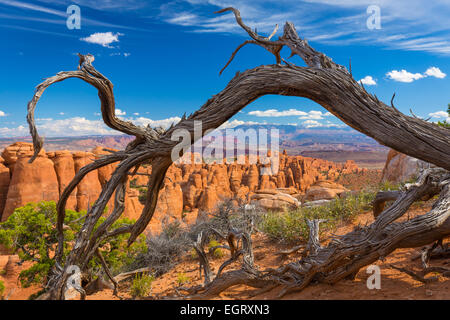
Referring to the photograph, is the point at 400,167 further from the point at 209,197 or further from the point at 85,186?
the point at 85,186

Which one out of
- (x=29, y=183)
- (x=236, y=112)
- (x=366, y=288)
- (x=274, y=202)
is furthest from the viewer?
(x=29, y=183)

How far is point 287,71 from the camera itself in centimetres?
302

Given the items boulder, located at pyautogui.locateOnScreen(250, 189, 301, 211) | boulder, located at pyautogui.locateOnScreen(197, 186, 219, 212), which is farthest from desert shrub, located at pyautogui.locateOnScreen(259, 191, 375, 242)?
boulder, located at pyautogui.locateOnScreen(197, 186, 219, 212)

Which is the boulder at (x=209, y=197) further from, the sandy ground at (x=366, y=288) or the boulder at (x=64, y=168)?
the sandy ground at (x=366, y=288)

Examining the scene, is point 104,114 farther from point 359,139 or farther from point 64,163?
point 359,139

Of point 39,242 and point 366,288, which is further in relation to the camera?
point 39,242

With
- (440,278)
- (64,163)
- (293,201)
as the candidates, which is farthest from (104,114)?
(64,163)

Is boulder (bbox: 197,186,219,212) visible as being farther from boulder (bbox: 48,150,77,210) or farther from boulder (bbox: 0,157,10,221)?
boulder (bbox: 0,157,10,221)

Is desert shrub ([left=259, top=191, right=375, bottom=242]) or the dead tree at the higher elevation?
the dead tree

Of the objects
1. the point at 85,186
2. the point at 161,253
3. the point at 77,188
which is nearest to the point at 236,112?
the point at 161,253

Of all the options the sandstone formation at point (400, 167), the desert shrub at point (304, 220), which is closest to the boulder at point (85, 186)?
the desert shrub at point (304, 220)

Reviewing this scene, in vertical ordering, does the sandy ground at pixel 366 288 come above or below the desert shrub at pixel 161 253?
above

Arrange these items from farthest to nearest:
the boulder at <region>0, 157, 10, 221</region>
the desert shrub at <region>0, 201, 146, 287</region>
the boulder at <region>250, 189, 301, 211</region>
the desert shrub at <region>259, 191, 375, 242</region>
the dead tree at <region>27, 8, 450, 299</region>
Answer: the boulder at <region>0, 157, 10, 221</region>, the boulder at <region>250, 189, 301, 211</region>, the desert shrub at <region>0, 201, 146, 287</region>, the desert shrub at <region>259, 191, 375, 242</region>, the dead tree at <region>27, 8, 450, 299</region>
